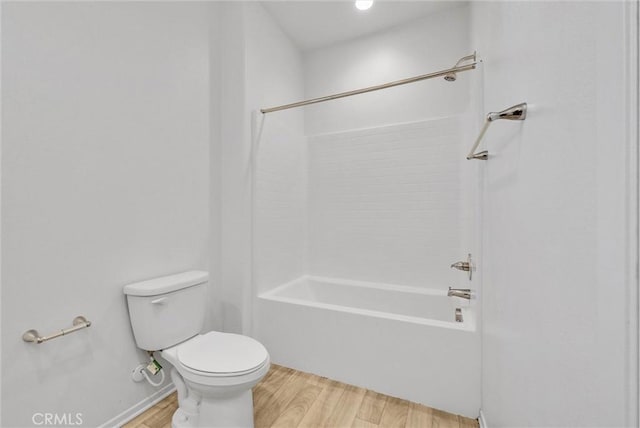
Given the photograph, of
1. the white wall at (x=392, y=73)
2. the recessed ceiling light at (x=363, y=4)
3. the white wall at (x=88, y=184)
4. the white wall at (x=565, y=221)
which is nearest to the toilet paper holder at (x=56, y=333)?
the white wall at (x=88, y=184)

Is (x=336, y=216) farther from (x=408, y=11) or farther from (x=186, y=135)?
(x=408, y=11)

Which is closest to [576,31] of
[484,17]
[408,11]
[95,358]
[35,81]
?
[484,17]

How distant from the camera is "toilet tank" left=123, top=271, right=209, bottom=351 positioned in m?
1.36

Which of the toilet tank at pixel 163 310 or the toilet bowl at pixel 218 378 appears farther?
the toilet tank at pixel 163 310

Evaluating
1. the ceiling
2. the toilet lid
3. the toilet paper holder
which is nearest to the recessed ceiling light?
the ceiling

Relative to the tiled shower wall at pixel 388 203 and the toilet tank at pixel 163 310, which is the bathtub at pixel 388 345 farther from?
the toilet tank at pixel 163 310

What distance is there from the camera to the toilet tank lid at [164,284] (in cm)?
134

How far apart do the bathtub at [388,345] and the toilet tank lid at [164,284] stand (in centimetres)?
53

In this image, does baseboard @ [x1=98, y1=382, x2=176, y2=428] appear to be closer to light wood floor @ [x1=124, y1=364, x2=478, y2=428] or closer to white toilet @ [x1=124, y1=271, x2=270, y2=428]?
light wood floor @ [x1=124, y1=364, x2=478, y2=428]

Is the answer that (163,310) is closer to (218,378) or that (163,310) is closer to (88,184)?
(218,378)

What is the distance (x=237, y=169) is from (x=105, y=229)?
2.83ft

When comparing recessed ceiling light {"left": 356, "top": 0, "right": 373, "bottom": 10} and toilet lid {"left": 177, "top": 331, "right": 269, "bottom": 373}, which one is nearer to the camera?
toilet lid {"left": 177, "top": 331, "right": 269, "bottom": 373}

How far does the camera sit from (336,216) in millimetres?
2557

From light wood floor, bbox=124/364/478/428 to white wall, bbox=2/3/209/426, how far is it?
199mm
